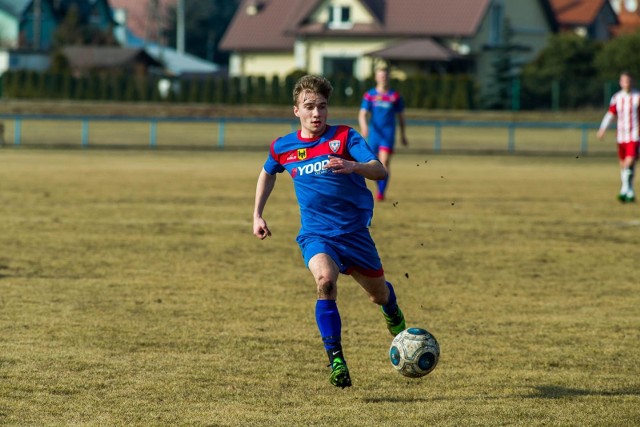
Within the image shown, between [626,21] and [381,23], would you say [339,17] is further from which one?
[626,21]

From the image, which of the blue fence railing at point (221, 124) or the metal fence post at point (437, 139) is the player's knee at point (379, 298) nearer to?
the blue fence railing at point (221, 124)

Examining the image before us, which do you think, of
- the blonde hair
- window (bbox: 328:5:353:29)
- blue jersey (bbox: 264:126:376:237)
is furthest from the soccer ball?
window (bbox: 328:5:353:29)

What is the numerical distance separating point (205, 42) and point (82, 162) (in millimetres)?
85330

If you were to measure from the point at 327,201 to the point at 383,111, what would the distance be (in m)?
12.5

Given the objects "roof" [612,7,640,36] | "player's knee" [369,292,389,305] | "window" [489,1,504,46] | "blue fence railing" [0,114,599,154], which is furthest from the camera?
"roof" [612,7,640,36]

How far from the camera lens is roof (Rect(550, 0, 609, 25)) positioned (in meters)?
84.0

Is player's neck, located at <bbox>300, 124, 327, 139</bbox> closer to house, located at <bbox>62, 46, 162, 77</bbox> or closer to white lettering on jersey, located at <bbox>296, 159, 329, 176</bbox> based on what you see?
white lettering on jersey, located at <bbox>296, 159, 329, 176</bbox>

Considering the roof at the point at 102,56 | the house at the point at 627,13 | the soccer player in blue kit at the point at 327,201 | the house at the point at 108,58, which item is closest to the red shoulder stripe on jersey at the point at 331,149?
the soccer player in blue kit at the point at 327,201

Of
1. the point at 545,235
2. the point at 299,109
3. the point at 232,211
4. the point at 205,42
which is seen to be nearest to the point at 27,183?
the point at 232,211

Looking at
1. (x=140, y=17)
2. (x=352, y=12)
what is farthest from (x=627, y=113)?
(x=140, y=17)

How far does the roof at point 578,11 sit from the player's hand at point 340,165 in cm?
7928

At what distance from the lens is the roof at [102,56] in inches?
2918

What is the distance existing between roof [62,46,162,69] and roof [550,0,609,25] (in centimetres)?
3033

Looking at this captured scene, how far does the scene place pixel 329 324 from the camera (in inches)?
268
